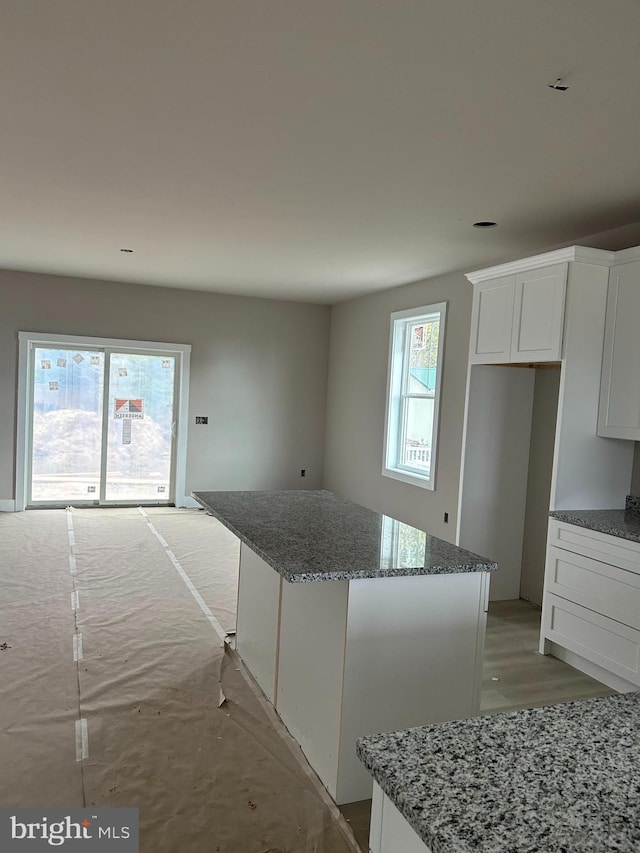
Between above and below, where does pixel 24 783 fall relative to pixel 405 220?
below

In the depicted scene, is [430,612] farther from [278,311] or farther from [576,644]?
[278,311]

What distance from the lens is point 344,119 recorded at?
109 inches

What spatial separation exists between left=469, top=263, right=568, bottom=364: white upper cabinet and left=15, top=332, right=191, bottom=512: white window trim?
4220 mm

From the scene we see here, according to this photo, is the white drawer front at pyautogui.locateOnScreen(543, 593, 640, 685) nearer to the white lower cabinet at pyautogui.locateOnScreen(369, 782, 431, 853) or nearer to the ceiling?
the ceiling

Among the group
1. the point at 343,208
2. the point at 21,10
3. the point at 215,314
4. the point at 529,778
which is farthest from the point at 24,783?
the point at 215,314

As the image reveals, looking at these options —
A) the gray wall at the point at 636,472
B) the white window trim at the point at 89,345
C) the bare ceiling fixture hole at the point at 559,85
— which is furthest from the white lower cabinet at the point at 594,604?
the white window trim at the point at 89,345

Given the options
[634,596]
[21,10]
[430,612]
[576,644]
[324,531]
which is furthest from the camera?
[576,644]

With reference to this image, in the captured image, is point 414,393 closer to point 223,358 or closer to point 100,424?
point 223,358

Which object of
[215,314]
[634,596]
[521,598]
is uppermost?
[215,314]

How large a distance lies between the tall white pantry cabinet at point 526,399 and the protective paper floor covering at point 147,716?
6.75 feet

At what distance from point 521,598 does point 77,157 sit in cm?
432

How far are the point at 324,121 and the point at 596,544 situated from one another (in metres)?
2.57

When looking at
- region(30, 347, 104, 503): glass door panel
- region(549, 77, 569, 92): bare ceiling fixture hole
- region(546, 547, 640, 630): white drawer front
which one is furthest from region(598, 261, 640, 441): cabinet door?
region(30, 347, 104, 503): glass door panel

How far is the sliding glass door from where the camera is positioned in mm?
7402
